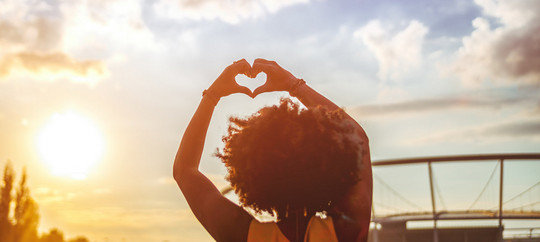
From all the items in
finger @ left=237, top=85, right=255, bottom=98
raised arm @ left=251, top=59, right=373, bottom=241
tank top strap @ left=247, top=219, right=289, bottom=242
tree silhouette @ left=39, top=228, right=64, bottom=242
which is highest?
tree silhouette @ left=39, top=228, right=64, bottom=242

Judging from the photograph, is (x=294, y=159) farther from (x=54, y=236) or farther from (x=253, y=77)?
(x=54, y=236)

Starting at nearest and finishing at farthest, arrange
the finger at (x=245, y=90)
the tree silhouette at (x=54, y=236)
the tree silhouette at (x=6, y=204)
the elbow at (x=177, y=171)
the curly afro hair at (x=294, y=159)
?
the curly afro hair at (x=294, y=159) < the elbow at (x=177, y=171) < the finger at (x=245, y=90) < the tree silhouette at (x=6, y=204) < the tree silhouette at (x=54, y=236)

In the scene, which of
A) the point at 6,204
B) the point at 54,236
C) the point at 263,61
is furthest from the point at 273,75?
the point at 54,236

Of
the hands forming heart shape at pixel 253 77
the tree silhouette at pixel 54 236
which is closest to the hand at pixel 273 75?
the hands forming heart shape at pixel 253 77

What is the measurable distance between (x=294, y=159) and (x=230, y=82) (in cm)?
58

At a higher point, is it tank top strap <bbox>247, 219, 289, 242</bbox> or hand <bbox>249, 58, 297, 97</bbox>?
hand <bbox>249, 58, 297, 97</bbox>

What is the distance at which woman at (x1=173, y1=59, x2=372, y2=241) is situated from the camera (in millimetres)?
1831

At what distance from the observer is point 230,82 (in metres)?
2.26

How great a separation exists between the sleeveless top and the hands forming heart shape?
1.91 ft

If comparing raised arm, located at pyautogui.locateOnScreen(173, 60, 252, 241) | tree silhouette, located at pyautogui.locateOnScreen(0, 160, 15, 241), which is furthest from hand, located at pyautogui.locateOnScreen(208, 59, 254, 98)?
tree silhouette, located at pyautogui.locateOnScreen(0, 160, 15, 241)

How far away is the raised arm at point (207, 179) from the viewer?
6.33 feet

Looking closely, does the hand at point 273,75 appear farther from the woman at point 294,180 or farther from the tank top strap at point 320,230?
the tank top strap at point 320,230

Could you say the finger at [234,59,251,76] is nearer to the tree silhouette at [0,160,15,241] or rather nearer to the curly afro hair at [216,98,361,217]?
the curly afro hair at [216,98,361,217]

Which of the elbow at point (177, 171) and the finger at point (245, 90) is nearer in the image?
the elbow at point (177, 171)
